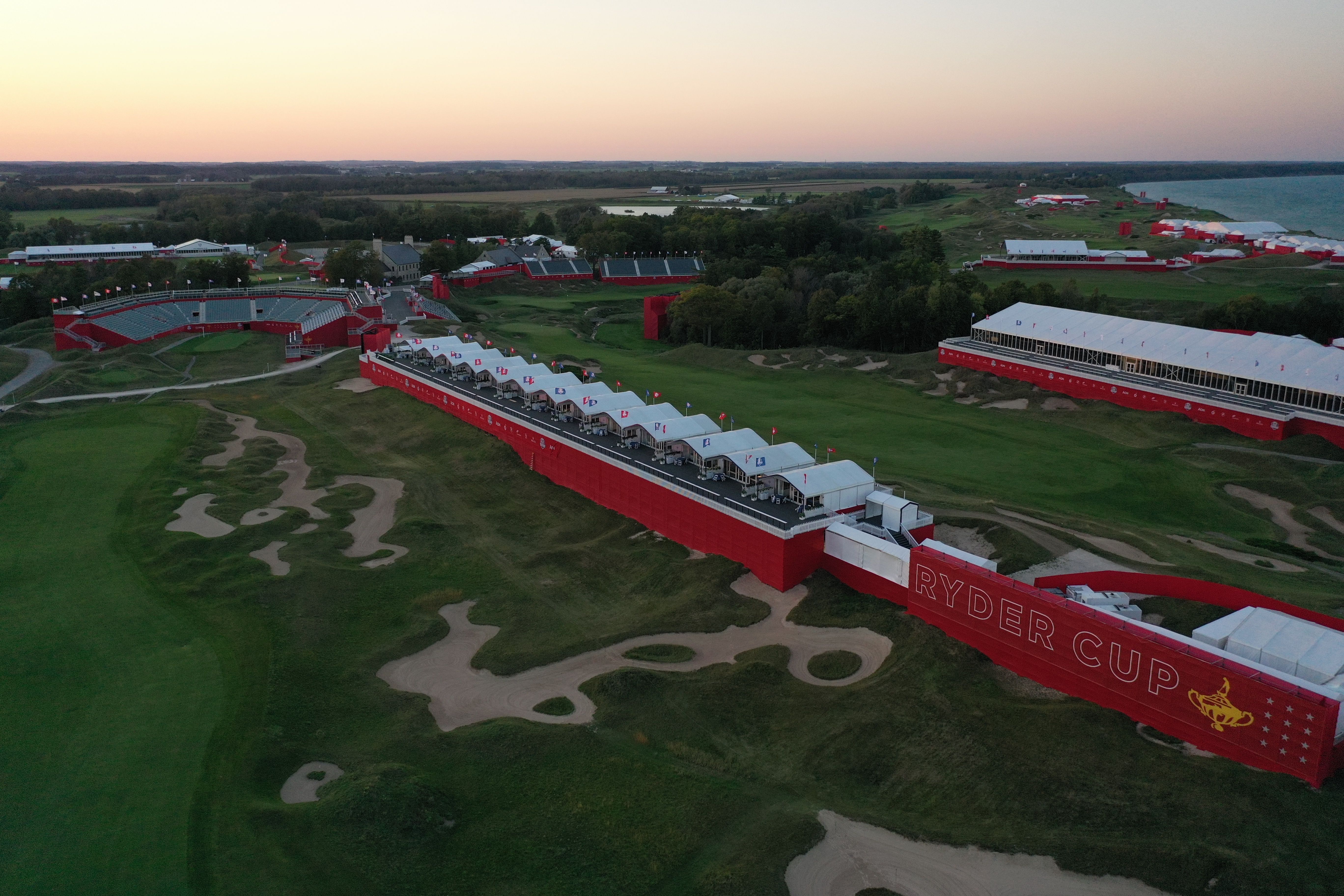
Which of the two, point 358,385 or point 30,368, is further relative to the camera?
point 30,368

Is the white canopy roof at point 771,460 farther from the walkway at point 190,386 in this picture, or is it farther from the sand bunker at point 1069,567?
the walkway at point 190,386

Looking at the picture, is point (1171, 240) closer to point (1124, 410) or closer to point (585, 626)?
point (1124, 410)

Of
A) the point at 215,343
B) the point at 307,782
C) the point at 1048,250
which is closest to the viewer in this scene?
the point at 307,782

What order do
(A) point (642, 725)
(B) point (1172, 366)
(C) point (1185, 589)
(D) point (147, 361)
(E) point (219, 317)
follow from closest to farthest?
(A) point (642, 725) < (C) point (1185, 589) < (B) point (1172, 366) < (D) point (147, 361) < (E) point (219, 317)

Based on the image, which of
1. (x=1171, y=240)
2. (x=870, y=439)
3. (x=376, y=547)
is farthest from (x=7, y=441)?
(x=1171, y=240)

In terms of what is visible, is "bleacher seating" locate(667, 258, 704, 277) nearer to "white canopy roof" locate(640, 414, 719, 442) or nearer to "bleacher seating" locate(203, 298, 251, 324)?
"bleacher seating" locate(203, 298, 251, 324)

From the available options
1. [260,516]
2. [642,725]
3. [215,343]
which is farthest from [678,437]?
[215,343]

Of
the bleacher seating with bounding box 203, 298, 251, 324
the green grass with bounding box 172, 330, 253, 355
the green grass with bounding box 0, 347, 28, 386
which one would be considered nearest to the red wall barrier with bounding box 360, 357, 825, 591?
the green grass with bounding box 172, 330, 253, 355

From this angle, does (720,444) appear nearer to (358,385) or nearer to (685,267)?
(358,385)
